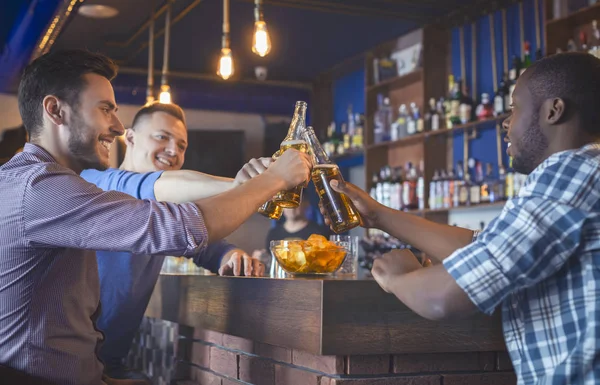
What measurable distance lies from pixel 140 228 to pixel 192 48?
4737mm

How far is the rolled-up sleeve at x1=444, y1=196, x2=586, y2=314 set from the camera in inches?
42.6

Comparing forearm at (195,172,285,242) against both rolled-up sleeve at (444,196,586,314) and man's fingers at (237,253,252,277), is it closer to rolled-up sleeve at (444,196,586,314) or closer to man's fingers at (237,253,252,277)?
rolled-up sleeve at (444,196,586,314)

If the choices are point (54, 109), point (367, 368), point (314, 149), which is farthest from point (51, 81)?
point (367, 368)

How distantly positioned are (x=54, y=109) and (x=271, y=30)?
12.7 ft

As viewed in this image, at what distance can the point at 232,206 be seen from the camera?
4.82ft

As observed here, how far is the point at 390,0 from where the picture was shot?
474 cm

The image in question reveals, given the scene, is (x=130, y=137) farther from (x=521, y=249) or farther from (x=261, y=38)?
(x=521, y=249)

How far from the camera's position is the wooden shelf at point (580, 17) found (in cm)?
380

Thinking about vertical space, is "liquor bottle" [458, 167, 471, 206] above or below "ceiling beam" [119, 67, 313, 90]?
below

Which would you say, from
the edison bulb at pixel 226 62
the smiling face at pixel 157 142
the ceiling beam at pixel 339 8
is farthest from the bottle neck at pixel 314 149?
the ceiling beam at pixel 339 8

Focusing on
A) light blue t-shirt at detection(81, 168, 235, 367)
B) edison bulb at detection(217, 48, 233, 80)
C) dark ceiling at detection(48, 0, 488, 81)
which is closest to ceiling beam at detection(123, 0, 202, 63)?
dark ceiling at detection(48, 0, 488, 81)

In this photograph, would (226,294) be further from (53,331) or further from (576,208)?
(576,208)

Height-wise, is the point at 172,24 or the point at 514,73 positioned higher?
the point at 172,24

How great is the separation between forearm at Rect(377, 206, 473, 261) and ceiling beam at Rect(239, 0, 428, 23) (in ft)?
10.9
